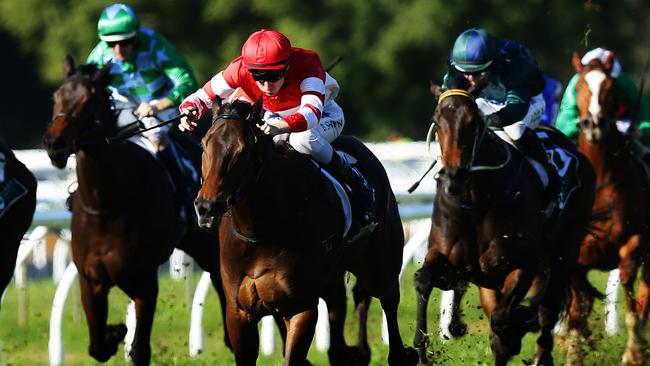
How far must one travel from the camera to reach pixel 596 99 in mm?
10102

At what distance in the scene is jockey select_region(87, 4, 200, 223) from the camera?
363 inches

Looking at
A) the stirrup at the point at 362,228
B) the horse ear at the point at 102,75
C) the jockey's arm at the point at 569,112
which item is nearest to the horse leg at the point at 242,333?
the stirrup at the point at 362,228

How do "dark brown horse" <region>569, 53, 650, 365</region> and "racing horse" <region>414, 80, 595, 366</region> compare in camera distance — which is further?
"dark brown horse" <region>569, 53, 650, 365</region>

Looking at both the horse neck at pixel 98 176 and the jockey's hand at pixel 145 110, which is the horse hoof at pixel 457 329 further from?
the jockey's hand at pixel 145 110

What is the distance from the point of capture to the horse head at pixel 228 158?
20.3 ft

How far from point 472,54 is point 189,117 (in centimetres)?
213

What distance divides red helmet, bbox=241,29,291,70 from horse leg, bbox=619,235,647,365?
334cm

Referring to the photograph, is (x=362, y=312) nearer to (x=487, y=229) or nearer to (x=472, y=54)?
(x=487, y=229)

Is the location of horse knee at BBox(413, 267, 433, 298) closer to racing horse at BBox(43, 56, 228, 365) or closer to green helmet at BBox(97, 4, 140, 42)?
racing horse at BBox(43, 56, 228, 365)

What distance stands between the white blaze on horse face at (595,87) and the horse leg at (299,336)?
3.85m

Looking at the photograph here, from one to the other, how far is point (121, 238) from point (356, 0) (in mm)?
14964

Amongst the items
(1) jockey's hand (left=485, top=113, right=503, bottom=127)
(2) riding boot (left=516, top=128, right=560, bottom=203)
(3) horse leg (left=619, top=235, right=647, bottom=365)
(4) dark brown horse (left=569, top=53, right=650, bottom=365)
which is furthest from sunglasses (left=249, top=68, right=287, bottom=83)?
(4) dark brown horse (left=569, top=53, right=650, bottom=365)

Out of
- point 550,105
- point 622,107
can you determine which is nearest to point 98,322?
point 622,107

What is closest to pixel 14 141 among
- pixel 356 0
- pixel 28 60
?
pixel 28 60
